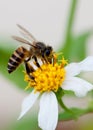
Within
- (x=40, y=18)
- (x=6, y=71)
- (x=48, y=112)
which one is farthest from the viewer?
(x=40, y=18)

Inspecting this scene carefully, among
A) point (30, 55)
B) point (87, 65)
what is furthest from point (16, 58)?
point (87, 65)

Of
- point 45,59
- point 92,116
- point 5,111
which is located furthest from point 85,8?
point 45,59

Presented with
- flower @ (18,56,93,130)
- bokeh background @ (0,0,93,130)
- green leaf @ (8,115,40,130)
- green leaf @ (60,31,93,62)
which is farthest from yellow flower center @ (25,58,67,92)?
bokeh background @ (0,0,93,130)

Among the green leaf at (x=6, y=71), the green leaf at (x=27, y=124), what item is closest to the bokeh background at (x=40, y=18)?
the green leaf at (x=6, y=71)

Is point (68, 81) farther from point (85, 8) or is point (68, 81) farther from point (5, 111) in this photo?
point (85, 8)

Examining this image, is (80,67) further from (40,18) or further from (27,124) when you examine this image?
(40,18)

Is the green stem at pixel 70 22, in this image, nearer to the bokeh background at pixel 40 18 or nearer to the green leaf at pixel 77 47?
the green leaf at pixel 77 47
